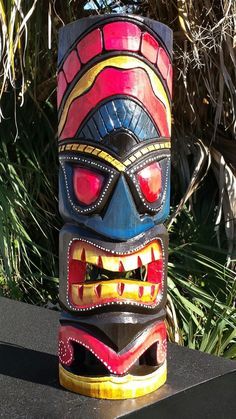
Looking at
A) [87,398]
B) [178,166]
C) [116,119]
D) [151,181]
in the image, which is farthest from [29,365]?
[178,166]

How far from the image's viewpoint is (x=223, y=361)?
2197 mm

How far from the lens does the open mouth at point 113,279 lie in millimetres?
1787

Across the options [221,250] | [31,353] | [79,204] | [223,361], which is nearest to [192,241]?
[221,250]

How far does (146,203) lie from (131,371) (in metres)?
0.54

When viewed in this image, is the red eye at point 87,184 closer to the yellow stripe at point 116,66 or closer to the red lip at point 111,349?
the yellow stripe at point 116,66

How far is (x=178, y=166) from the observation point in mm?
3400

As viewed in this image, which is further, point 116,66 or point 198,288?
point 198,288

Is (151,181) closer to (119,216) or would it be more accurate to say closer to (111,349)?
(119,216)

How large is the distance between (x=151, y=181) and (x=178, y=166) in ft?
5.29

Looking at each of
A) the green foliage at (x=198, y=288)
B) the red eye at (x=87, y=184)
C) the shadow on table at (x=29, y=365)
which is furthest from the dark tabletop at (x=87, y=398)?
the red eye at (x=87, y=184)

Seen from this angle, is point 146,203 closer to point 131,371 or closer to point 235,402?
point 131,371

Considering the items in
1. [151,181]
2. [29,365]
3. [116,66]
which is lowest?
[29,365]

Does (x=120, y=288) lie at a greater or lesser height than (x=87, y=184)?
lesser

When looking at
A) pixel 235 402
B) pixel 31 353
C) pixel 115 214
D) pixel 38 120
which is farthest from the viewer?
pixel 38 120
